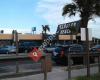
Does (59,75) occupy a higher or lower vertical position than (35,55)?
lower

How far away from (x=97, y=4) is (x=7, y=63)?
17.1m

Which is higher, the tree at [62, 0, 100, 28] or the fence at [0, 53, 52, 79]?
the tree at [62, 0, 100, 28]

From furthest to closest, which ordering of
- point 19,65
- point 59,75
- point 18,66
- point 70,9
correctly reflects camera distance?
point 70,9 < point 59,75 < point 19,65 < point 18,66

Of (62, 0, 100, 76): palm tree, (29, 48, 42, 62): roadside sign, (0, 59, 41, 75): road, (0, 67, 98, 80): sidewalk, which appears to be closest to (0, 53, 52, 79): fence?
(0, 59, 41, 75): road

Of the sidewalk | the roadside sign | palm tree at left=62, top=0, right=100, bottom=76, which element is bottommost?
the sidewalk

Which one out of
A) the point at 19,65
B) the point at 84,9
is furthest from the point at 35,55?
the point at 84,9

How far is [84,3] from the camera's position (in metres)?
27.4

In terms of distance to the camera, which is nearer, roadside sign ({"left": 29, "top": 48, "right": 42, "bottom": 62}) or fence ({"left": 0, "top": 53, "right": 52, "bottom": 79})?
fence ({"left": 0, "top": 53, "right": 52, "bottom": 79})

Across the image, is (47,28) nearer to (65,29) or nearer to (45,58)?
(65,29)

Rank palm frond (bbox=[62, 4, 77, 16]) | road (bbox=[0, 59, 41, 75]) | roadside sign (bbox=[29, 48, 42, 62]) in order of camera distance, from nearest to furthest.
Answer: road (bbox=[0, 59, 41, 75]) < roadside sign (bbox=[29, 48, 42, 62]) < palm frond (bbox=[62, 4, 77, 16])

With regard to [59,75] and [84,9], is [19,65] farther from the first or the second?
[84,9]

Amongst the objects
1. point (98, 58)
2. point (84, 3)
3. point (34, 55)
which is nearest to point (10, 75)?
point (34, 55)

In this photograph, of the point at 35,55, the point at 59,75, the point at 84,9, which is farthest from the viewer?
the point at 84,9

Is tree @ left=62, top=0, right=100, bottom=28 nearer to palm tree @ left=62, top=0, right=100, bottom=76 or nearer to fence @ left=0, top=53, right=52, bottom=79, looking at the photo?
palm tree @ left=62, top=0, right=100, bottom=76
